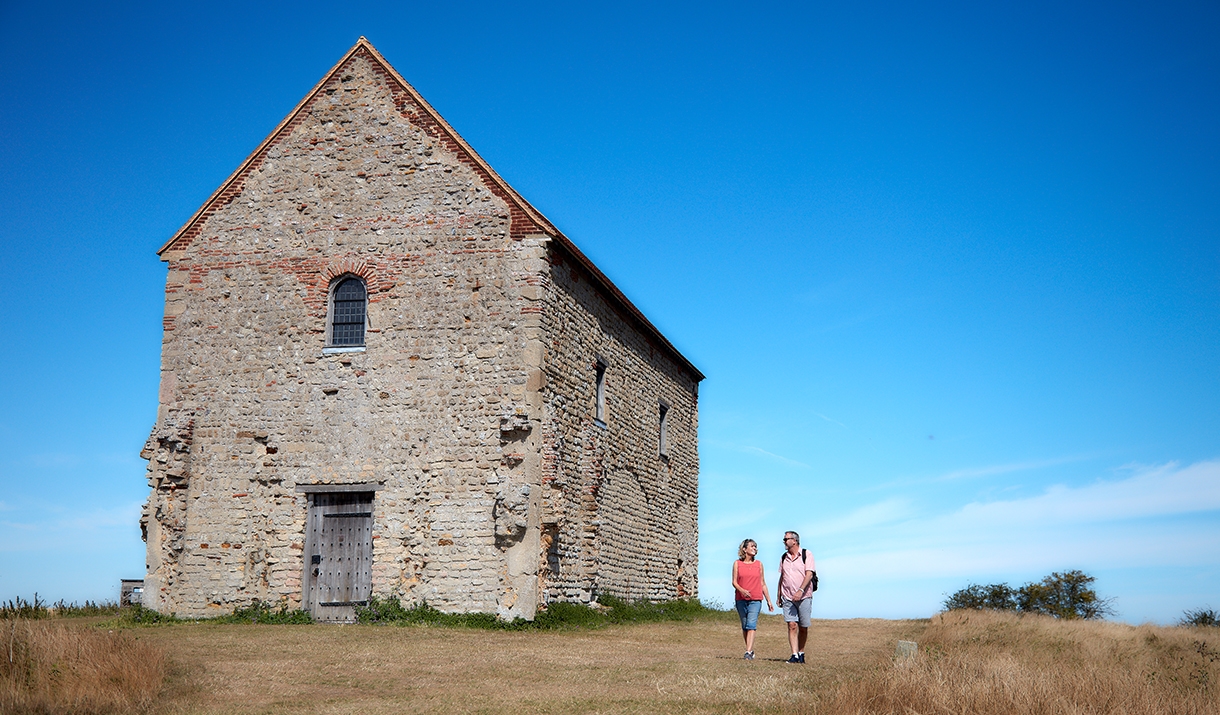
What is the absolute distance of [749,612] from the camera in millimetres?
12766

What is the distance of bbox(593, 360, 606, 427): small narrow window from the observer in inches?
771

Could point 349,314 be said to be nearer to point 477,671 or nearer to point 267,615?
point 267,615

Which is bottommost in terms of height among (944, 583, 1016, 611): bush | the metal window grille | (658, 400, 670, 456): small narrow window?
(944, 583, 1016, 611): bush

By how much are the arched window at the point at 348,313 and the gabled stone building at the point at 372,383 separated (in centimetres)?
4

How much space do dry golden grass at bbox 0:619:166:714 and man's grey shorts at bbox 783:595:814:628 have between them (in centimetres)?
744

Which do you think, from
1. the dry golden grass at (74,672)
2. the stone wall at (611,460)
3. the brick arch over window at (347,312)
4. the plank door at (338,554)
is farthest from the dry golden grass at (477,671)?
the brick arch over window at (347,312)

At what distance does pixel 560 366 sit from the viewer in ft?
57.2

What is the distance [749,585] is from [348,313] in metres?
9.26

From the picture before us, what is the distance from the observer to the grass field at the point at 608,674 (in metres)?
8.84

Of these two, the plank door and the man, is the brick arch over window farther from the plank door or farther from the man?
the man

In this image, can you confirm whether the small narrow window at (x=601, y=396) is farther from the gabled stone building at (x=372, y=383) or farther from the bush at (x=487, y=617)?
the bush at (x=487, y=617)

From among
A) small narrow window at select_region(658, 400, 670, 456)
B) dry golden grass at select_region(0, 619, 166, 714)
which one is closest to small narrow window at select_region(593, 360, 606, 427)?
small narrow window at select_region(658, 400, 670, 456)

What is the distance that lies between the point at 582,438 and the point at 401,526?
392 cm

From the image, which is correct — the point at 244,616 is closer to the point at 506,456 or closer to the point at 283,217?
the point at 506,456
